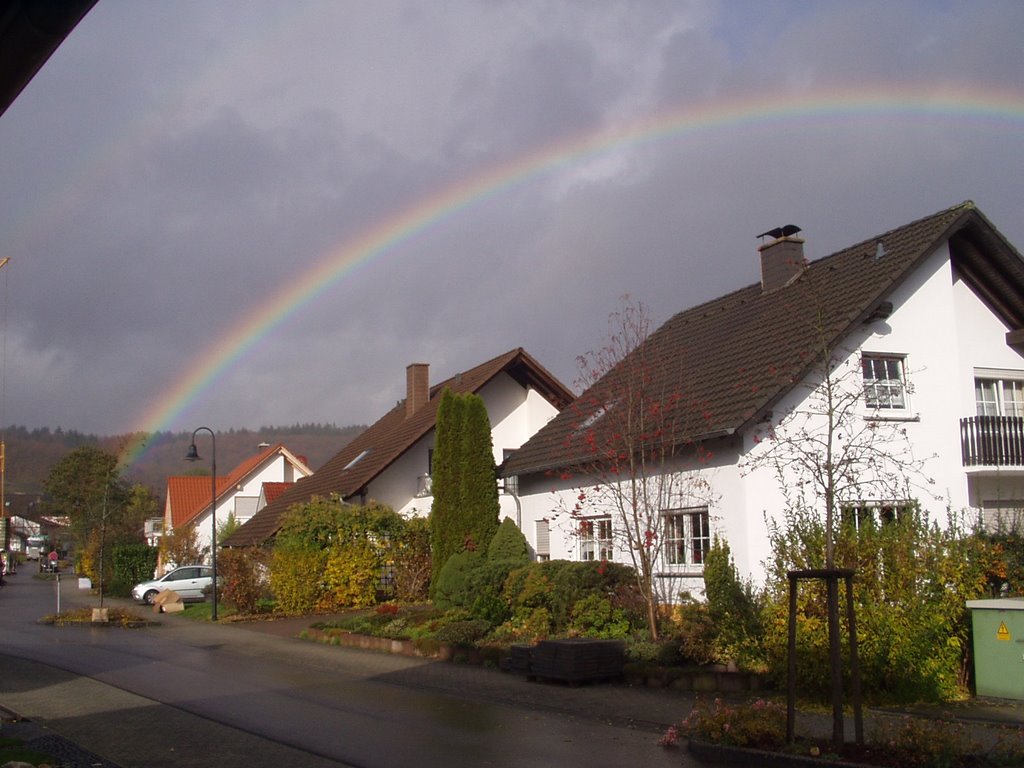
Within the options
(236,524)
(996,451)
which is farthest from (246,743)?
(236,524)

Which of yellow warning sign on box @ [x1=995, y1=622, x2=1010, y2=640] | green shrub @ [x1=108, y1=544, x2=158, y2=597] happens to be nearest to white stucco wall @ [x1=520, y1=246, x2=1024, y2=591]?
yellow warning sign on box @ [x1=995, y1=622, x2=1010, y2=640]

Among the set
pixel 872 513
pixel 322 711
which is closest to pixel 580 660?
pixel 322 711

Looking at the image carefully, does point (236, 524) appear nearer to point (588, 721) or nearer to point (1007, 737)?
point (588, 721)

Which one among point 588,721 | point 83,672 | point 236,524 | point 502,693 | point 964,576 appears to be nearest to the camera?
point 588,721

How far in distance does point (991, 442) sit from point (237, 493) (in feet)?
165

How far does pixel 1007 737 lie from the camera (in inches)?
378

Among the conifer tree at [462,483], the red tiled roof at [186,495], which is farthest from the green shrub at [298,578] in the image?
the red tiled roof at [186,495]

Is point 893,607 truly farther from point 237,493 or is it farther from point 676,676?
point 237,493

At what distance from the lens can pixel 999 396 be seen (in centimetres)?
2070

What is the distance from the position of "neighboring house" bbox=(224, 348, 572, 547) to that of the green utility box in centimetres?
1828

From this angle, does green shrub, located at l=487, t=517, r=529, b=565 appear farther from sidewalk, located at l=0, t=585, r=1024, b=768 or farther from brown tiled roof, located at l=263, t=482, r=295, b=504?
brown tiled roof, located at l=263, t=482, r=295, b=504

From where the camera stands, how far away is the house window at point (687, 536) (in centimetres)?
1833

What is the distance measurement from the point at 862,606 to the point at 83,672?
13.1 m

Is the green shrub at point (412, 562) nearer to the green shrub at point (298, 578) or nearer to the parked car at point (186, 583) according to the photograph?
the green shrub at point (298, 578)
